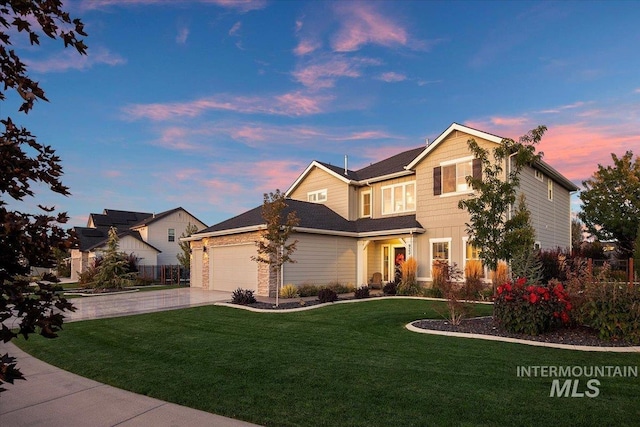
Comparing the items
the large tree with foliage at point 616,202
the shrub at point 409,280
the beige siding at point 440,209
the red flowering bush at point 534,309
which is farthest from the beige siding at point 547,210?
the large tree with foliage at point 616,202

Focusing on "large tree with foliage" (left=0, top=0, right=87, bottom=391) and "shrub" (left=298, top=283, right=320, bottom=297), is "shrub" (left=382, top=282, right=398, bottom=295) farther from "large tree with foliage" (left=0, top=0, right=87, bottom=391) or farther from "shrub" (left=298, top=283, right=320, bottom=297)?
"large tree with foliage" (left=0, top=0, right=87, bottom=391)

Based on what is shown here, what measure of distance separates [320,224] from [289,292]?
4.00 metres

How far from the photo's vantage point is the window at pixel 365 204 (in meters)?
21.9

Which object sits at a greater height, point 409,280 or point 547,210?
point 547,210

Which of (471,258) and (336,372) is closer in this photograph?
(336,372)

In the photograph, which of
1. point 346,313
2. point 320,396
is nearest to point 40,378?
point 320,396

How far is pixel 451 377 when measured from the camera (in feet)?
18.1

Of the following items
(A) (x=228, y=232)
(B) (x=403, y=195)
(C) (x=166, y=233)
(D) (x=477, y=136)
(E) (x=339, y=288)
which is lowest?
(E) (x=339, y=288)

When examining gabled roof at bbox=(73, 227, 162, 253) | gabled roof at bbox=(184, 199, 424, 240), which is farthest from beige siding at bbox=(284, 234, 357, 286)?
gabled roof at bbox=(73, 227, 162, 253)

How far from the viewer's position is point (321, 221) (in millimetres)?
19312

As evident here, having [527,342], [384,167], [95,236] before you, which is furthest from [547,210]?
[95,236]

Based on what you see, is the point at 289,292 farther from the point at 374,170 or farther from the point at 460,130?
the point at 460,130

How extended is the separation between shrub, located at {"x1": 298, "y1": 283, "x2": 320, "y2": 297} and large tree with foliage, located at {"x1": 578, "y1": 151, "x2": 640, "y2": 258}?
2321cm

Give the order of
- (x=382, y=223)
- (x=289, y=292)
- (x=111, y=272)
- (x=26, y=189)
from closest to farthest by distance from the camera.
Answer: (x=26, y=189), (x=289, y=292), (x=382, y=223), (x=111, y=272)
